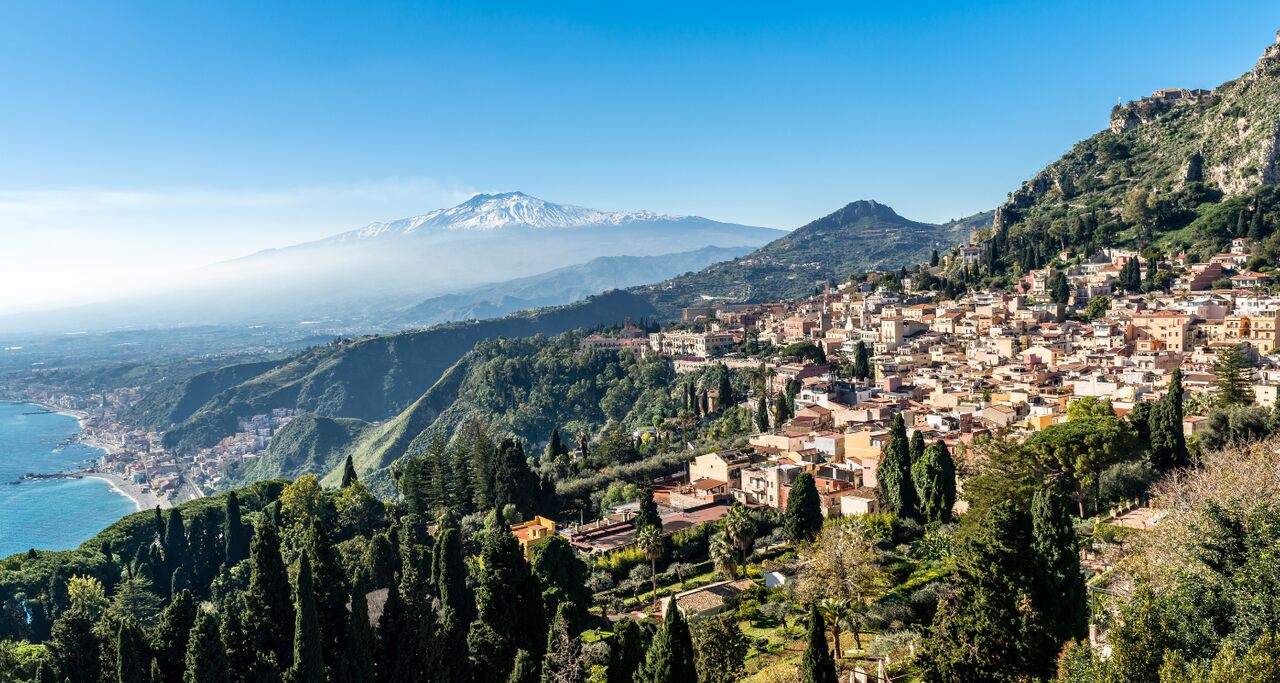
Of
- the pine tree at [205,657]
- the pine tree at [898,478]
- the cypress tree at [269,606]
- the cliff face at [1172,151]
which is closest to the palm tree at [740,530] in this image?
the pine tree at [898,478]

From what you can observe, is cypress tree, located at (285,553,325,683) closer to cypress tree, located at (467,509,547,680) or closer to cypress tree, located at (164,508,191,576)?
cypress tree, located at (467,509,547,680)

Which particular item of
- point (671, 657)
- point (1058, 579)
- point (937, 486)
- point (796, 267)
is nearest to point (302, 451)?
point (937, 486)

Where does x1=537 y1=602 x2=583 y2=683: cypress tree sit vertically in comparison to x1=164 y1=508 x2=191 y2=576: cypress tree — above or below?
above

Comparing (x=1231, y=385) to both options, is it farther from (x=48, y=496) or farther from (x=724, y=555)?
(x=48, y=496)

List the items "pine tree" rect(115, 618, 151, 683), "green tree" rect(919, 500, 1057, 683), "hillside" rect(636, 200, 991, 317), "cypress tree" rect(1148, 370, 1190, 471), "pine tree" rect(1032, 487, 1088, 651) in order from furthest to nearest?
"hillside" rect(636, 200, 991, 317), "cypress tree" rect(1148, 370, 1190, 471), "pine tree" rect(1032, 487, 1088, 651), "pine tree" rect(115, 618, 151, 683), "green tree" rect(919, 500, 1057, 683)

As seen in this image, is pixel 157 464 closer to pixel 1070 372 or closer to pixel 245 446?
pixel 245 446

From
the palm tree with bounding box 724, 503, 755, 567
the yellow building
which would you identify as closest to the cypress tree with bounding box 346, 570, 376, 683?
the palm tree with bounding box 724, 503, 755, 567

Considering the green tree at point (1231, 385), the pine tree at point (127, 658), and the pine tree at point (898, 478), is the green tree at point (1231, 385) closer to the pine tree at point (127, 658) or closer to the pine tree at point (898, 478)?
the pine tree at point (898, 478)
